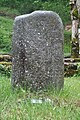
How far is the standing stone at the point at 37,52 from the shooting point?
6.82 m

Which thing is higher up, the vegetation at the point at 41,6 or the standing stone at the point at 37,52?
the standing stone at the point at 37,52

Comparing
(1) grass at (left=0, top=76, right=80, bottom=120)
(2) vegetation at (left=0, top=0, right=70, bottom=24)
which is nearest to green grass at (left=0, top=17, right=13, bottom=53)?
(2) vegetation at (left=0, top=0, right=70, bottom=24)

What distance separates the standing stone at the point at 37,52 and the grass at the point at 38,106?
26 cm

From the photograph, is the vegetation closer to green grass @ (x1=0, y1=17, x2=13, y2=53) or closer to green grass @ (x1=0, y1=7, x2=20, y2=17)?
green grass @ (x1=0, y1=7, x2=20, y2=17)

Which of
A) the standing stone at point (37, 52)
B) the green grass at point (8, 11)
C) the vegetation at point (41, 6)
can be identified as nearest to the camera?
the standing stone at point (37, 52)

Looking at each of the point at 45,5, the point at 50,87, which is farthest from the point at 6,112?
the point at 45,5

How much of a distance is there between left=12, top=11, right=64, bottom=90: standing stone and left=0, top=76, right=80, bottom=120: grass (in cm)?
26

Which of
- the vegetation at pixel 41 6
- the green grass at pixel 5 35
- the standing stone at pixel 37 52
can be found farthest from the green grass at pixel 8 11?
the standing stone at pixel 37 52

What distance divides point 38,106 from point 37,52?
5.31 feet

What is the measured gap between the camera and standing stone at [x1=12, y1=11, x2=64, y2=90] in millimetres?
6824

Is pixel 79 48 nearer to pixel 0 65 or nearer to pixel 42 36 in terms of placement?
pixel 0 65

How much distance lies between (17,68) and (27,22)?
2.78 ft

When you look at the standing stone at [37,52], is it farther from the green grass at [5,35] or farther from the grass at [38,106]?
the green grass at [5,35]

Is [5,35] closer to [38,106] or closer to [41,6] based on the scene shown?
[41,6]
